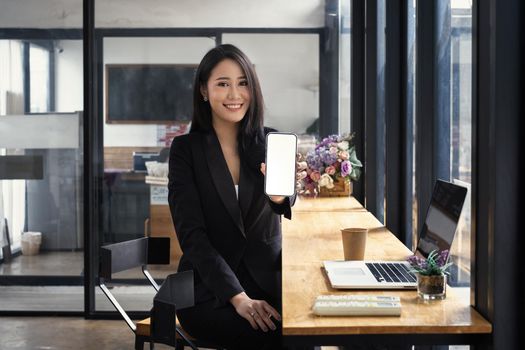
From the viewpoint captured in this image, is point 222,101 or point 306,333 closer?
point 306,333

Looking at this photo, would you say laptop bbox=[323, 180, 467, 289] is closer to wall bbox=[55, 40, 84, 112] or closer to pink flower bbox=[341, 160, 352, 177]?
pink flower bbox=[341, 160, 352, 177]

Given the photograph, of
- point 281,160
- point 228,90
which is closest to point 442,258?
point 281,160

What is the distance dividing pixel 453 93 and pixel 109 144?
2812 mm

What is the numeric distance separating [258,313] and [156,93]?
2.86m

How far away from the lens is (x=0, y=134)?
16.4 ft

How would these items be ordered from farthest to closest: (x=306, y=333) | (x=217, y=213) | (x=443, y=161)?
(x=443, y=161) → (x=217, y=213) → (x=306, y=333)

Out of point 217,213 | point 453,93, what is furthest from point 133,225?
point 453,93

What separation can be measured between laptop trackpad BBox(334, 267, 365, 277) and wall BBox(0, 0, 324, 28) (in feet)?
9.71

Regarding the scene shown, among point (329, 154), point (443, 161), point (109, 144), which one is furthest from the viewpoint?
point (109, 144)

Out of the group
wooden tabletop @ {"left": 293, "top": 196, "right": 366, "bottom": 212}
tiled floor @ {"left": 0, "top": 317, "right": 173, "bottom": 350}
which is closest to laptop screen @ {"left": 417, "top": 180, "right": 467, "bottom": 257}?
wooden tabletop @ {"left": 293, "top": 196, "right": 366, "bottom": 212}

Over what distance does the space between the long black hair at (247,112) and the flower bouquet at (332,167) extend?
5.34 feet

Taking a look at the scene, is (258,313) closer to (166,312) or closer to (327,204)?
(166,312)

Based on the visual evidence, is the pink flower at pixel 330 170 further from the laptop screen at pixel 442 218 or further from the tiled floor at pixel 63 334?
the laptop screen at pixel 442 218

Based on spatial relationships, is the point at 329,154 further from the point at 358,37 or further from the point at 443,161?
the point at 443,161
